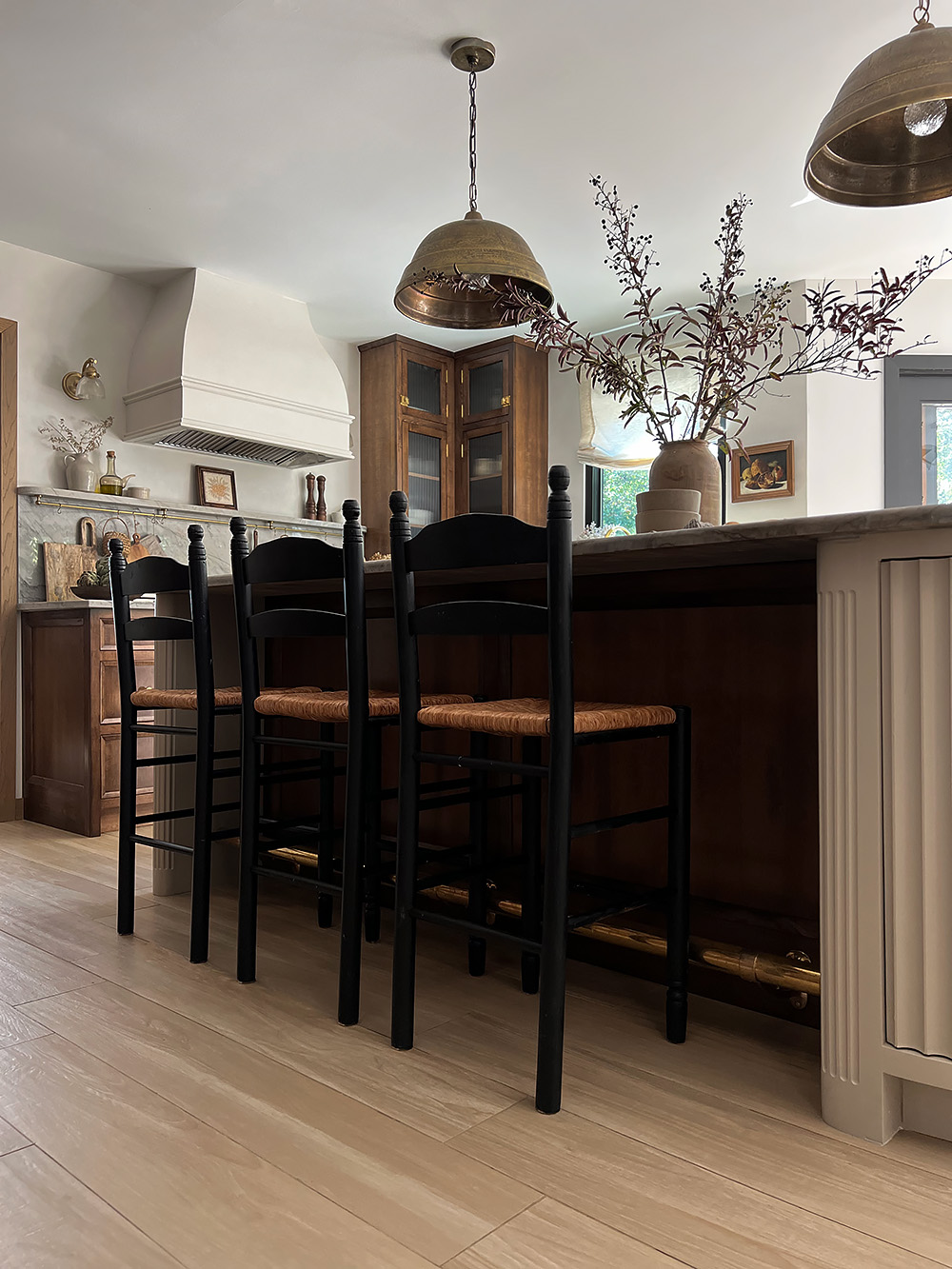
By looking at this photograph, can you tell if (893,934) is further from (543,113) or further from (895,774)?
(543,113)

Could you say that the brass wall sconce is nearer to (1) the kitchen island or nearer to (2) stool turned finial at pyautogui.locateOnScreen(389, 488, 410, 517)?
(1) the kitchen island

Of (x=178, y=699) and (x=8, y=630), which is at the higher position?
(x=8, y=630)

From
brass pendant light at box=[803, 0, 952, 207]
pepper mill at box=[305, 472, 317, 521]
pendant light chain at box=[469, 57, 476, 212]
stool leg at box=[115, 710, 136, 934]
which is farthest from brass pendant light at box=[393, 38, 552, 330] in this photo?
pepper mill at box=[305, 472, 317, 521]

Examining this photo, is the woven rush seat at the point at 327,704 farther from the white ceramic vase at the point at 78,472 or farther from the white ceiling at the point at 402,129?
the white ceramic vase at the point at 78,472

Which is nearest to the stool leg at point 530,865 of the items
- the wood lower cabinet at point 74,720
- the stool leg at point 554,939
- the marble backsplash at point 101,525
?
the stool leg at point 554,939

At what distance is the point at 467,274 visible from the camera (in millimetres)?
2770

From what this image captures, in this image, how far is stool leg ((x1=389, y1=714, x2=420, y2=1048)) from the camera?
178 centimetres

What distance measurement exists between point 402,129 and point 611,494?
3.05 meters

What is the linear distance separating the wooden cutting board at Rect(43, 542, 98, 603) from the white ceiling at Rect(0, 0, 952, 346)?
148 cm

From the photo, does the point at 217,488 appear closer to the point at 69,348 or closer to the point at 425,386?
the point at 69,348

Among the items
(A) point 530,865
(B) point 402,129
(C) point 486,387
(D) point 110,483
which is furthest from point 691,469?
(C) point 486,387

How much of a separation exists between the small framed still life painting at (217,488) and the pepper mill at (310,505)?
0.53 meters

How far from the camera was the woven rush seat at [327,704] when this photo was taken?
2.04 meters

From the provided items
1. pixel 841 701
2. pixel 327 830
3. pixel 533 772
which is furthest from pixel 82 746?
pixel 841 701
